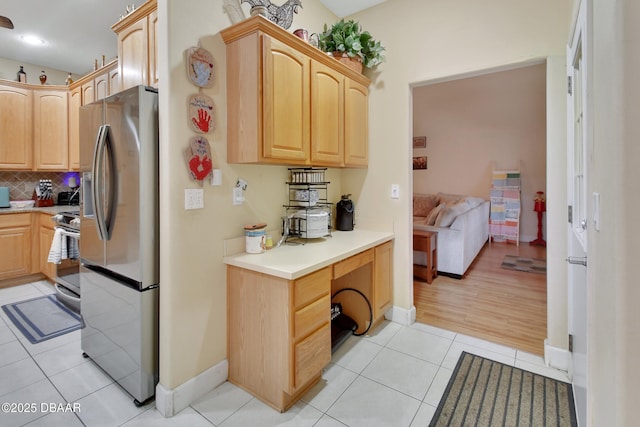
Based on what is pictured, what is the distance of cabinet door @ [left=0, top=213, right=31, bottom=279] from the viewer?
3557mm

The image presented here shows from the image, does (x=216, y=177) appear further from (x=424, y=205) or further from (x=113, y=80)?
(x=424, y=205)

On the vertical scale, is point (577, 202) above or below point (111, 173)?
below

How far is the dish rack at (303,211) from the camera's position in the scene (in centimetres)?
235

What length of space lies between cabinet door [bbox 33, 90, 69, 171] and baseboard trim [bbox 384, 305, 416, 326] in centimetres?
438

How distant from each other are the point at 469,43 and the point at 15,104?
4966 millimetres

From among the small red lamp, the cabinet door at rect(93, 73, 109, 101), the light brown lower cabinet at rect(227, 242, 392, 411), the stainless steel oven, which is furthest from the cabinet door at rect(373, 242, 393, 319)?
the small red lamp

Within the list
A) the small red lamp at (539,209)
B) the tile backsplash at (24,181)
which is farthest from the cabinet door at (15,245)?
the small red lamp at (539,209)

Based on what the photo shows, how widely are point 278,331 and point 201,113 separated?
4.26 feet

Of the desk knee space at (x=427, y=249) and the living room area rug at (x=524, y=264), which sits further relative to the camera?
the living room area rug at (x=524, y=264)

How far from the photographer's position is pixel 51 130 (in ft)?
13.1

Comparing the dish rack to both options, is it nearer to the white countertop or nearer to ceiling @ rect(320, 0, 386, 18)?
the white countertop

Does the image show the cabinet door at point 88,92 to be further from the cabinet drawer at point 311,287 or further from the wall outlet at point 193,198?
the cabinet drawer at point 311,287

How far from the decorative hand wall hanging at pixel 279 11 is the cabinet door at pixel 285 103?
Result: 0.97 feet

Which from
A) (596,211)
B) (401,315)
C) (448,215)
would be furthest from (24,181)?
(596,211)
